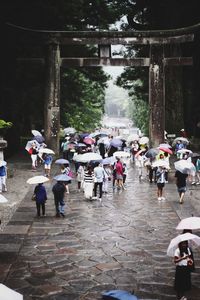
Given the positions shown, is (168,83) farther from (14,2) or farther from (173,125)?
(14,2)

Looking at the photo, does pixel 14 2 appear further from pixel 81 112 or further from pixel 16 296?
pixel 16 296

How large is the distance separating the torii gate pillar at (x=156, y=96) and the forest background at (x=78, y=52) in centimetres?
482

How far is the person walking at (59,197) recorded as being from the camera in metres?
12.2

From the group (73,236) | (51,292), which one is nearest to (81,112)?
(73,236)

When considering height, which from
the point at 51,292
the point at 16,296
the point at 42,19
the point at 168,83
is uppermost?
the point at 42,19

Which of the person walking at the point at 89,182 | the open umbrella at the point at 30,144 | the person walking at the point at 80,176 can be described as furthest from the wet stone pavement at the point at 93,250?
the open umbrella at the point at 30,144

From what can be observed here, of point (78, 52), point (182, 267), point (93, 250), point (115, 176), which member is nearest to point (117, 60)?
point (78, 52)

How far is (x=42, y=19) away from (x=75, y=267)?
21.6m

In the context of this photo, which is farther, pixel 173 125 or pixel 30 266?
pixel 173 125

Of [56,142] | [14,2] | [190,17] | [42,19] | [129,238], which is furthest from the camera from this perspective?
[190,17]

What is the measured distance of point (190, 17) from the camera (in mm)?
30203

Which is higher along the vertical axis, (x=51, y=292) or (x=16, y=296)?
(x=16, y=296)

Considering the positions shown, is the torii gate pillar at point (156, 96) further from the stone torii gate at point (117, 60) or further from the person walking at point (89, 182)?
the person walking at point (89, 182)

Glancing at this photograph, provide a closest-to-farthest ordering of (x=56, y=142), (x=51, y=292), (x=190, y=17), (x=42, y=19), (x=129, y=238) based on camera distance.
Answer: (x=51, y=292) < (x=129, y=238) < (x=56, y=142) < (x=42, y=19) < (x=190, y=17)
